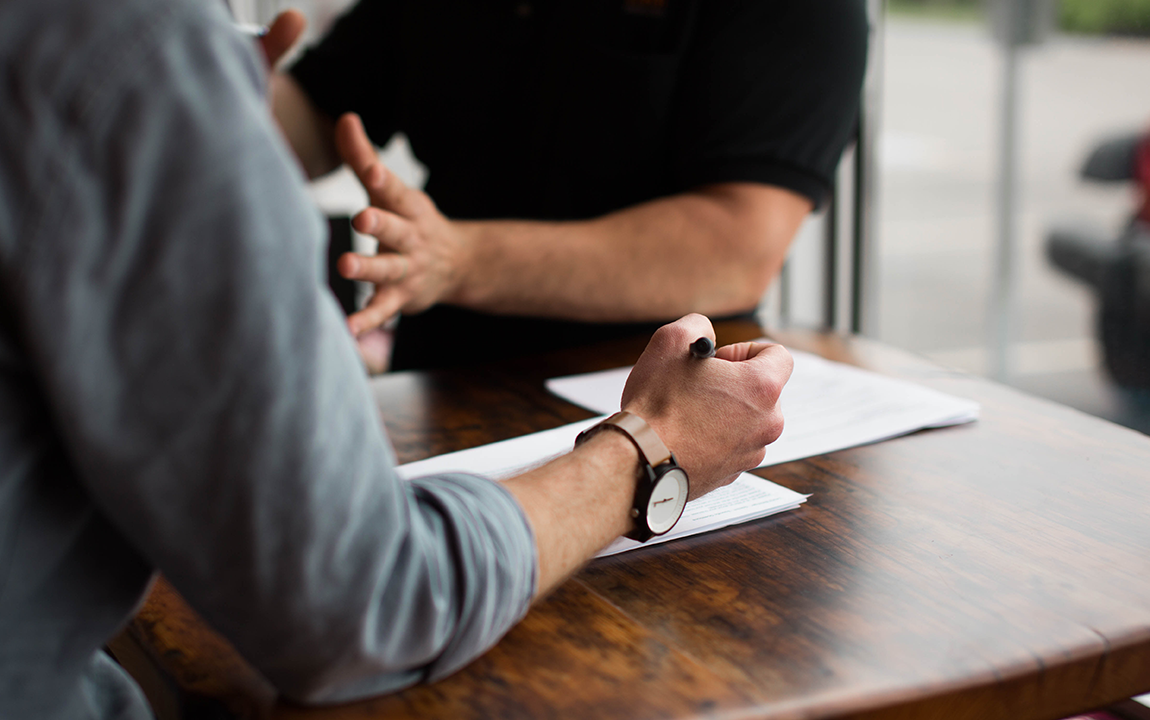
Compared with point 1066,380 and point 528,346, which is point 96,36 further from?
point 1066,380

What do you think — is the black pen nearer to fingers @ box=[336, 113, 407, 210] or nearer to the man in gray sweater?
the man in gray sweater

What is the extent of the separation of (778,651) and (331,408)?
0.31 meters

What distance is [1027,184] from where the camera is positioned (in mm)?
2963

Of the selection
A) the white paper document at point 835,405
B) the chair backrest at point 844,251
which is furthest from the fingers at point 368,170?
the chair backrest at point 844,251

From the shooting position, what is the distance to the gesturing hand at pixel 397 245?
103 cm

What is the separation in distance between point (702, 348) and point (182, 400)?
1.28 ft

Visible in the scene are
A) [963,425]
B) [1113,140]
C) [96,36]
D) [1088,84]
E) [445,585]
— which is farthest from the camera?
[1088,84]

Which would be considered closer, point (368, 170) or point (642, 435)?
point (642, 435)

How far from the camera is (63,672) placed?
48 centimetres

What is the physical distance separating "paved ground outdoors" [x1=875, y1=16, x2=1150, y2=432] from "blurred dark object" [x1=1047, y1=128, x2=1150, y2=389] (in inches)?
1.5

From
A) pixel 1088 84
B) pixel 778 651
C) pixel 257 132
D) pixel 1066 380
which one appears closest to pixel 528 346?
pixel 778 651

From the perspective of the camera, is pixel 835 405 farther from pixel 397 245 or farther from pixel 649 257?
pixel 397 245

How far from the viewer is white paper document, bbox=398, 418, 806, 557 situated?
0.72 meters

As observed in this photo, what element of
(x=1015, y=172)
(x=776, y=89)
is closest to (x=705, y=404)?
(x=776, y=89)
